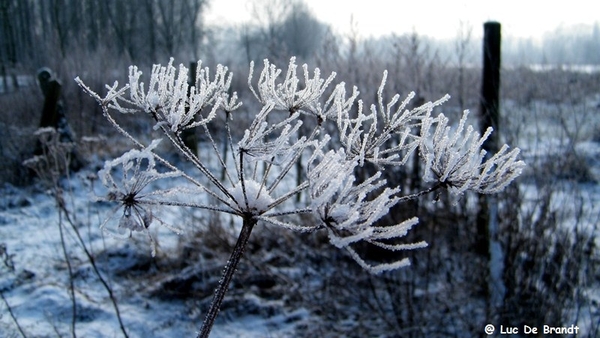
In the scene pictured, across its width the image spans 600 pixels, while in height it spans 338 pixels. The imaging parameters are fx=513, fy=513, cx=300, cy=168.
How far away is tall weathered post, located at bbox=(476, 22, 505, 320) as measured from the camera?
11.6 feet

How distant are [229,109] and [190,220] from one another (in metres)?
3.94

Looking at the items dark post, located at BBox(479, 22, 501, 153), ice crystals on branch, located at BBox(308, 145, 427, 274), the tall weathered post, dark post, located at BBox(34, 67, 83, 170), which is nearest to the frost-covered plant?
ice crystals on branch, located at BBox(308, 145, 427, 274)

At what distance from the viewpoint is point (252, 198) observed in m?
0.92

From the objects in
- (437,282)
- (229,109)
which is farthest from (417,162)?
(229,109)

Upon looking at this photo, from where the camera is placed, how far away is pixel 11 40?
43.4 ft

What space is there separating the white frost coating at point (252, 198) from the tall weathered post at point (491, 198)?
9.38ft

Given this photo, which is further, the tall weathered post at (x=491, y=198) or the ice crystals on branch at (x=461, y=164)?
the tall weathered post at (x=491, y=198)

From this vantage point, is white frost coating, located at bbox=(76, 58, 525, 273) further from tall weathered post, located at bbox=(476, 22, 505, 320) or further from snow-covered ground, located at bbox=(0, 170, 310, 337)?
tall weathered post, located at bbox=(476, 22, 505, 320)

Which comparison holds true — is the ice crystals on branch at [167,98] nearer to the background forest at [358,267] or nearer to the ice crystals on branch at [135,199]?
the ice crystals on branch at [135,199]

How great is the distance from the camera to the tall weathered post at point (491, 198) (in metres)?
3.55

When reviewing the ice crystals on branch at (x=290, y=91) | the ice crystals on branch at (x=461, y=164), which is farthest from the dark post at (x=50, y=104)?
the ice crystals on branch at (x=461, y=164)

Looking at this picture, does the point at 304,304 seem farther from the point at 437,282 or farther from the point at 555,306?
the point at 555,306

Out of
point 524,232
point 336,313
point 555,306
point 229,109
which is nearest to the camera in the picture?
point 229,109

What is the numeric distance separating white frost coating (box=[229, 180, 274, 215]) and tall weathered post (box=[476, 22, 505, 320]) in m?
2.86
